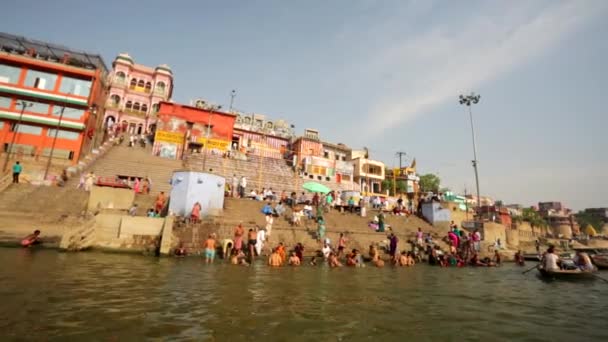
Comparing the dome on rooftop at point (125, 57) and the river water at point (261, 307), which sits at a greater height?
the dome on rooftop at point (125, 57)

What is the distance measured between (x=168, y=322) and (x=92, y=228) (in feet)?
37.9

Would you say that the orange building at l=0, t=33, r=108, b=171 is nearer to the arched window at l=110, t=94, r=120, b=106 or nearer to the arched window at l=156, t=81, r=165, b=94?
the arched window at l=110, t=94, r=120, b=106

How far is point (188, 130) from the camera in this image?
36000mm

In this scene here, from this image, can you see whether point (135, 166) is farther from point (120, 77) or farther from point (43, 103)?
point (120, 77)

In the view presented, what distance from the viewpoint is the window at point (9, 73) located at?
30692 millimetres

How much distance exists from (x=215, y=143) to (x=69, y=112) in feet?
49.5

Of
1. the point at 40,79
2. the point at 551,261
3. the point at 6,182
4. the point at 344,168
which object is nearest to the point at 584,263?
the point at 551,261

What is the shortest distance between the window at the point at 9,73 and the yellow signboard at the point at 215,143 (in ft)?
61.7

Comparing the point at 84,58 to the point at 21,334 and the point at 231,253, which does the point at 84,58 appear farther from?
the point at 21,334

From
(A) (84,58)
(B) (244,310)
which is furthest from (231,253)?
(A) (84,58)

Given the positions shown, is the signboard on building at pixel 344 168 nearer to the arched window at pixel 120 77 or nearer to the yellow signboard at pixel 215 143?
the yellow signboard at pixel 215 143

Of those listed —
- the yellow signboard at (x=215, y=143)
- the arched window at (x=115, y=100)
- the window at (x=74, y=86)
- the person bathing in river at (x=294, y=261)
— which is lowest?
the person bathing in river at (x=294, y=261)

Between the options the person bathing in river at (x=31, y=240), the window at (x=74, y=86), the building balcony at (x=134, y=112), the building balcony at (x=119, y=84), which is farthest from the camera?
the building balcony at (x=119, y=84)

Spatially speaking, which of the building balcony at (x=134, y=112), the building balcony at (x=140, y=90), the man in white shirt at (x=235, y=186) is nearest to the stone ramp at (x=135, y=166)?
the man in white shirt at (x=235, y=186)
